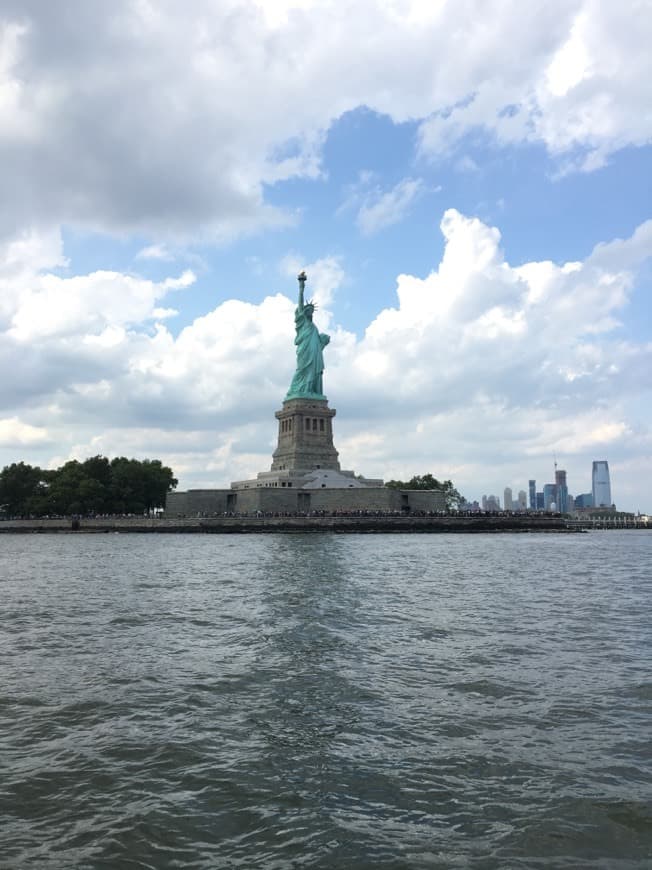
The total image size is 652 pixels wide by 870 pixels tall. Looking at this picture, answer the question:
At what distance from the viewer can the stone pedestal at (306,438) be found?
9188 cm

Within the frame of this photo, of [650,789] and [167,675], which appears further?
[167,675]

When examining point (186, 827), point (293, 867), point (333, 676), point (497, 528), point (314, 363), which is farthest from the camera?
point (314, 363)

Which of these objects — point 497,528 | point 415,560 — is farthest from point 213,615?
point 497,528

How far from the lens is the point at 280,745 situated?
379 inches

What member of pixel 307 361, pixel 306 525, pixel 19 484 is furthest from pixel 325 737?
pixel 19 484

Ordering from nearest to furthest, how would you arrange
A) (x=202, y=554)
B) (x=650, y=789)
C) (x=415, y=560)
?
(x=650, y=789) → (x=415, y=560) → (x=202, y=554)

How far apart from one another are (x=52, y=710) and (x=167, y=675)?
8.11 ft

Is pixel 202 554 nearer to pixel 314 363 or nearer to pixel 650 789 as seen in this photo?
pixel 650 789

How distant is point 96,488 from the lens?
102m

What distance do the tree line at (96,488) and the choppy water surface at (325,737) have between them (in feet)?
274

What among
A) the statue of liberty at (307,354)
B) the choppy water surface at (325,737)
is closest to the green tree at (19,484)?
the statue of liberty at (307,354)

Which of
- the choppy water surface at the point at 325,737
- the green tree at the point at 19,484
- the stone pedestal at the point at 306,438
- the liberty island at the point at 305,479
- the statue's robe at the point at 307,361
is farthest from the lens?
the green tree at the point at 19,484

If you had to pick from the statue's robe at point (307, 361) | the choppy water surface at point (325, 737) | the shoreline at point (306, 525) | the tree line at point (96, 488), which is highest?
the statue's robe at point (307, 361)

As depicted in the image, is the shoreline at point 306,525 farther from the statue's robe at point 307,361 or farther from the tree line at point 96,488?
the statue's robe at point 307,361
